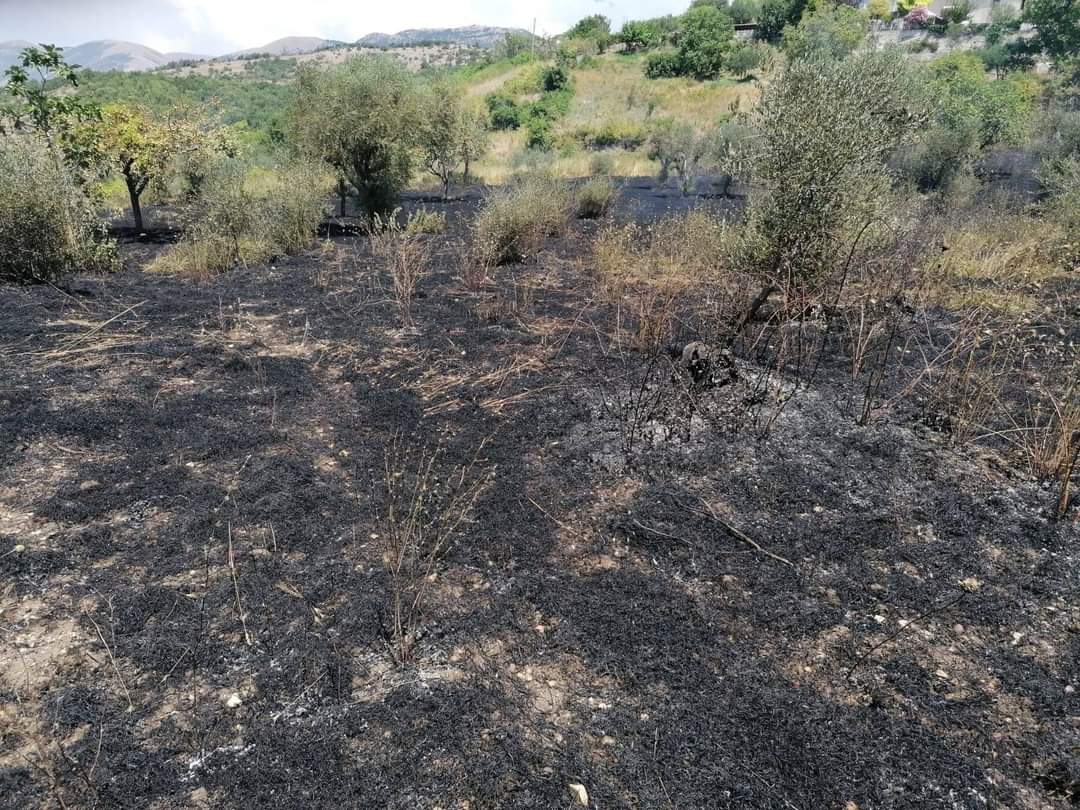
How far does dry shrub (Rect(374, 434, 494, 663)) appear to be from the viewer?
9.11 ft

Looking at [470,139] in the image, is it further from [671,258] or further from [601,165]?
[671,258]

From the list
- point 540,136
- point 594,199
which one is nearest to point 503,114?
point 540,136

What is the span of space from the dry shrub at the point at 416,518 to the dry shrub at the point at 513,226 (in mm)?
5107

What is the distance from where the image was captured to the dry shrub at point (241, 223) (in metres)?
9.32

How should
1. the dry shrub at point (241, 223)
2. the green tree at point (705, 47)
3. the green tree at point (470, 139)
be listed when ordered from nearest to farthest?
the dry shrub at point (241, 223) < the green tree at point (470, 139) < the green tree at point (705, 47)

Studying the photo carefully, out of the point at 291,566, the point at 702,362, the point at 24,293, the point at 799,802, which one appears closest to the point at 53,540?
the point at 291,566

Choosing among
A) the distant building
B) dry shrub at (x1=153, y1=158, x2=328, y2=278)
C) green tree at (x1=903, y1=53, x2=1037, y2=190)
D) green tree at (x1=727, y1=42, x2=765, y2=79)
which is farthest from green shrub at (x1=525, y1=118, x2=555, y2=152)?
the distant building

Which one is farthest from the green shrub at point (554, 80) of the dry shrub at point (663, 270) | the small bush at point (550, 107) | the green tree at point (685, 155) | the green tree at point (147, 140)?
the dry shrub at point (663, 270)

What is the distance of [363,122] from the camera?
11930mm

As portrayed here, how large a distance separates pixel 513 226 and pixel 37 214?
6.45m

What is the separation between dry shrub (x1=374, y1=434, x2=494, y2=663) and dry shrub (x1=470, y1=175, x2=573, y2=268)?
511 centimetres

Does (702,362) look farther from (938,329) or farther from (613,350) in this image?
(938,329)

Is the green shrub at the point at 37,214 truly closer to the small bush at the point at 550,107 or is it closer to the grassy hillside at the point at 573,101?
the grassy hillside at the point at 573,101

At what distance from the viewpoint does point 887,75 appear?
7586mm
